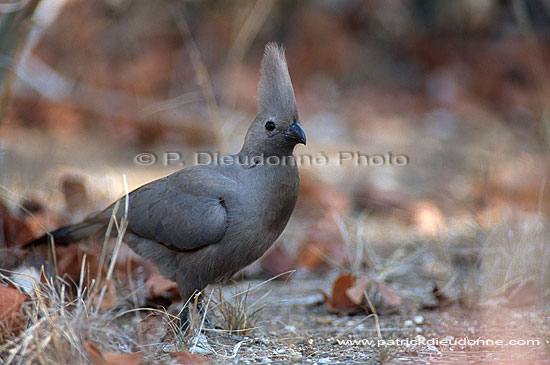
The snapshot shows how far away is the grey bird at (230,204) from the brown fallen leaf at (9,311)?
0.95 m

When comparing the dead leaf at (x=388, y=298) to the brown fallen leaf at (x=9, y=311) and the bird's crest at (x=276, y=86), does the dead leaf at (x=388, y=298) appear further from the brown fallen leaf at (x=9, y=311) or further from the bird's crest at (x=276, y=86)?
the brown fallen leaf at (x=9, y=311)

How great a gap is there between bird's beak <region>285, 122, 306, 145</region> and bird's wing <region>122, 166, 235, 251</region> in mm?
424

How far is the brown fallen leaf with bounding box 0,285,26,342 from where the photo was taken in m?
2.80

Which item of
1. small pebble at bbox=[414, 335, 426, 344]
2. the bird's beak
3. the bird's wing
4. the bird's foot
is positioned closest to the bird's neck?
the bird's beak

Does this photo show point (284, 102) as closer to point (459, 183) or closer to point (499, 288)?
point (499, 288)

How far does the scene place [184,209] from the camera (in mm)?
3561

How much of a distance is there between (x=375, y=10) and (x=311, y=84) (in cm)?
141

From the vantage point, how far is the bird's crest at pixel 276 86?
349cm

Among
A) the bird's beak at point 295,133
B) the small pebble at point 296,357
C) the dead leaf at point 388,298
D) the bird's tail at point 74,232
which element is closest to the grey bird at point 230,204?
the bird's beak at point 295,133

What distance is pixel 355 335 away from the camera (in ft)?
11.5

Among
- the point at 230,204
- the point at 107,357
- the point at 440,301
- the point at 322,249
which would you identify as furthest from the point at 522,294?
the point at 107,357

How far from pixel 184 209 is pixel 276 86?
0.88 m

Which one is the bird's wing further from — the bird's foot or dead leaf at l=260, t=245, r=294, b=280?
dead leaf at l=260, t=245, r=294, b=280

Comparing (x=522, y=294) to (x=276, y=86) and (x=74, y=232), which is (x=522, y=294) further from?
(x=74, y=232)
